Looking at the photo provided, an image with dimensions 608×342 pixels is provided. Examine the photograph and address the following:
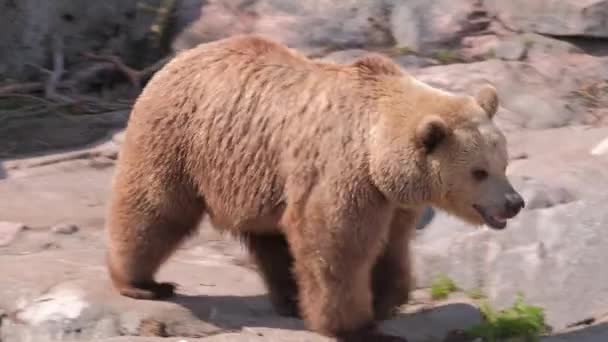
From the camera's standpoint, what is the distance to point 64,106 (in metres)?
10.2

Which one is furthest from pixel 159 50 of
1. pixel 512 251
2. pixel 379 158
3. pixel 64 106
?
pixel 379 158

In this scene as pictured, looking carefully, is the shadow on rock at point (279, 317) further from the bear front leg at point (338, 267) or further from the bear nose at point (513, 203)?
the bear nose at point (513, 203)

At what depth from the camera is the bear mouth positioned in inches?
210

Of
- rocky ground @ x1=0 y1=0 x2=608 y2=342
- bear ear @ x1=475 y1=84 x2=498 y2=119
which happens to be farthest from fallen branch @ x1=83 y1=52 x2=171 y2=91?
bear ear @ x1=475 y1=84 x2=498 y2=119

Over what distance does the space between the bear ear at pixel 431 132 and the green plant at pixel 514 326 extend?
3.41 feet

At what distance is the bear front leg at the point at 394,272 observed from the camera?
19.5 feet

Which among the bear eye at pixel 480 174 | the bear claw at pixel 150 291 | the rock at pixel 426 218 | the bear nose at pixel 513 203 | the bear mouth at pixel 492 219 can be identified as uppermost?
the bear eye at pixel 480 174

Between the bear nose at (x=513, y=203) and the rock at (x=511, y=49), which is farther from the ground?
the bear nose at (x=513, y=203)

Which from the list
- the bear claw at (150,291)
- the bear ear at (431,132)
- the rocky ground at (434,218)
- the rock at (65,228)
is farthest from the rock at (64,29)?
the bear ear at (431,132)

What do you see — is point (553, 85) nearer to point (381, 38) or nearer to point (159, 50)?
point (381, 38)

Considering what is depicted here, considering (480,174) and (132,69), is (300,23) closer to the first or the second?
(132,69)

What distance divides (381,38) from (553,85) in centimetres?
156

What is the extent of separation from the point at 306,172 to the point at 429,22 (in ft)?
17.8

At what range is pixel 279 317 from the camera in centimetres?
610
